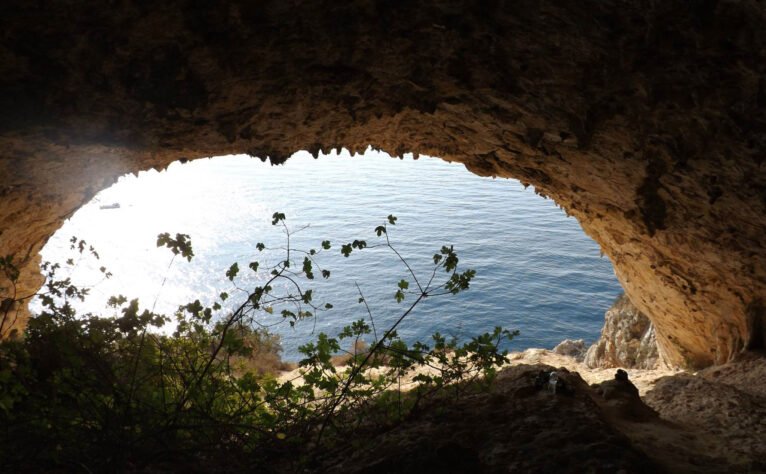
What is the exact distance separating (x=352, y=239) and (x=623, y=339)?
418 inches

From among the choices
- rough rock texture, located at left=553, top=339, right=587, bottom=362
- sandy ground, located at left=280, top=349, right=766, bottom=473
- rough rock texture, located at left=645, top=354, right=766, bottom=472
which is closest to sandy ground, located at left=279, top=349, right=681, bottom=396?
sandy ground, located at left=280, top=349, right=766, bottom=473

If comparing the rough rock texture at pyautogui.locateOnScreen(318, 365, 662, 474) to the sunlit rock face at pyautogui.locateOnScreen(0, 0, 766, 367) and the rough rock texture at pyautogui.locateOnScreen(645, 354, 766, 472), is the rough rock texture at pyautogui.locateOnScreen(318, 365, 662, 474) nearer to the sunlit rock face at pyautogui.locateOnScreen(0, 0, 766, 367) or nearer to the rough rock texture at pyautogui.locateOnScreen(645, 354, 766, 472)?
the rough rock texture at pyautogui.locateOnScreen(645, 354, 766, 472)

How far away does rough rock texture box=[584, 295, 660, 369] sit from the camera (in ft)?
47.2

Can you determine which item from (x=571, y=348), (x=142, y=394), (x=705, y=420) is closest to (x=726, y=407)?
(x=705, y=420)

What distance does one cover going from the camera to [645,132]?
5.18 metres

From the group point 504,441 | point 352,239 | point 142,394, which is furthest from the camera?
point 352,239

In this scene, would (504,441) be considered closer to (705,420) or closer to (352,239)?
(705,420)

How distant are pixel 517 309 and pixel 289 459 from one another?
16455 mm

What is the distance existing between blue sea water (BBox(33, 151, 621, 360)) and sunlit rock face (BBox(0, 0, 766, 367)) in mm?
10310

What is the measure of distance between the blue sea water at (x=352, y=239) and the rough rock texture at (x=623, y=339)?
9.91 feet

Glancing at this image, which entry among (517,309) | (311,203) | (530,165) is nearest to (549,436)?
(530,165)

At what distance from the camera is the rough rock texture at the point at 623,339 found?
566 inches

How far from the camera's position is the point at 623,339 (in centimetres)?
1524

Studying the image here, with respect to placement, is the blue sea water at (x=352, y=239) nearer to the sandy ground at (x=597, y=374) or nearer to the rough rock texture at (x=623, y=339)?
the rough rock texture at (x=623, y=339)
